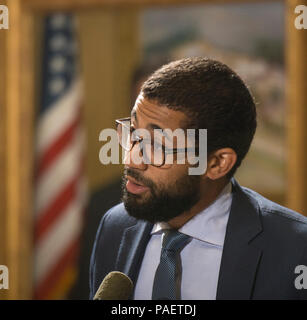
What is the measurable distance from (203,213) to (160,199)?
10 centimetres

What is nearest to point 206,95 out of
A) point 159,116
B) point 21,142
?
point 159,116

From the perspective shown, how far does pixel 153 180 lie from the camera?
2.63 feet

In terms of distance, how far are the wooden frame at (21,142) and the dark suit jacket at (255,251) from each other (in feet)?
2.14

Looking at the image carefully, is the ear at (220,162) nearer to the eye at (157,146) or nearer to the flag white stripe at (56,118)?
the eye at (157,146)

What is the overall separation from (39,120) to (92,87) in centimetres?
25

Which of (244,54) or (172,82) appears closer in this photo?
(172,82)

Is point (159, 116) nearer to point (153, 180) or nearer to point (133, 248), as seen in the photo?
point (153, 180)

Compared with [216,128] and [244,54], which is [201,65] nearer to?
[216,128]

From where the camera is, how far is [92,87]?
1.86 m

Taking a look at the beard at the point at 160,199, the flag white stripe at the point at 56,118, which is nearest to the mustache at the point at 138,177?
the beard at the point at 160,199

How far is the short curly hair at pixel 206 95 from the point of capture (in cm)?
77
